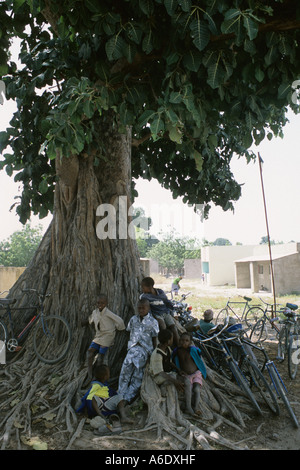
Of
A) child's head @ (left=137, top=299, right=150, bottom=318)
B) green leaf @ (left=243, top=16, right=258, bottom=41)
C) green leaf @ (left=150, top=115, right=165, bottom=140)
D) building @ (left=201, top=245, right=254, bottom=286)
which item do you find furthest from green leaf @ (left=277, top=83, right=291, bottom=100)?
building @ (left=201, top=245, right=254, bottom=286)

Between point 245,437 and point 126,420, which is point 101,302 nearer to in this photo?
point 126,420

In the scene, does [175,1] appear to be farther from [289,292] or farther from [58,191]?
[289,292]

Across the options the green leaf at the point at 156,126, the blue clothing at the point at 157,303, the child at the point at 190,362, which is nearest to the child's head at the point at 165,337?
the child at the point at 190,362

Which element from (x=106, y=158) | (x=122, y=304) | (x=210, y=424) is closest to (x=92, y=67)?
(x=106, y=158)

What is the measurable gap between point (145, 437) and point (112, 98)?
363cm

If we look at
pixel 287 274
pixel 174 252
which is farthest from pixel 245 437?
pixel 174 252

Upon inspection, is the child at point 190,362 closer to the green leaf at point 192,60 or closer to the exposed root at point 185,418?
the exposed root at point 185,418

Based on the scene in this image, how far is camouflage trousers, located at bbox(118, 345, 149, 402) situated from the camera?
435cm

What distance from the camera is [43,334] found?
5.61m

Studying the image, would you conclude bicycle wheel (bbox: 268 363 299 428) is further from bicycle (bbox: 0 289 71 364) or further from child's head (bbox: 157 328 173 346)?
bicycle (bbox: 0 289 71 364)

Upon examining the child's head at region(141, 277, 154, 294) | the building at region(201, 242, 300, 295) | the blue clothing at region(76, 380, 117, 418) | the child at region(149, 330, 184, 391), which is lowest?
the blue clothing at region(76, 380, 117, 418)

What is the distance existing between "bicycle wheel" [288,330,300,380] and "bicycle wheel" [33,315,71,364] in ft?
10.9
